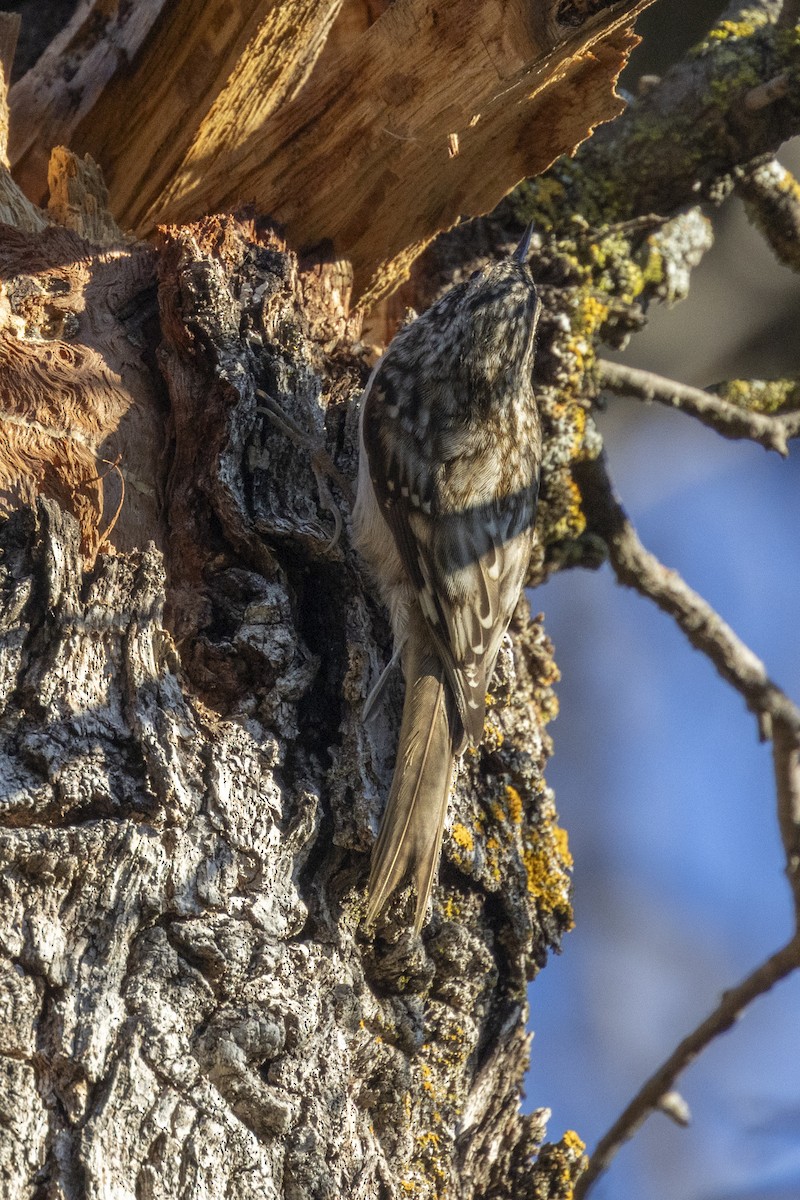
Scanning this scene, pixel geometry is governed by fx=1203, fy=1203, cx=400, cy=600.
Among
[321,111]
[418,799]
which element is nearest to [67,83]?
[321,111]

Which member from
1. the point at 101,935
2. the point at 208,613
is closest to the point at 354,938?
the point at 101,935

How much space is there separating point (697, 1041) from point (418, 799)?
0.95 meters

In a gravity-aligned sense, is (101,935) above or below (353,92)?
below

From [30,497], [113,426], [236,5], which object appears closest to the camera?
[30,497]

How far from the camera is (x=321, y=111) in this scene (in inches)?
90.2

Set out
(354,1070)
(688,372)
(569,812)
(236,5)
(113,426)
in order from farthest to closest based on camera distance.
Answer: (569,812) → (688,372) → (236,5) → (113,426) → (354,1070)

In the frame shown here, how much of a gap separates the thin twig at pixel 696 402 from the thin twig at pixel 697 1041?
1.17 meters

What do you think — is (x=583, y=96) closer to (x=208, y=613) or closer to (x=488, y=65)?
(x=488, y=65)

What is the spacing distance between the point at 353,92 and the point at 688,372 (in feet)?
6.19

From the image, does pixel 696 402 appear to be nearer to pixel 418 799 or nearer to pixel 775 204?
pixel 775 204

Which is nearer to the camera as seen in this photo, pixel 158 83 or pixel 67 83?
pixel 158 83

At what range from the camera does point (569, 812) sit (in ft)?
15.9

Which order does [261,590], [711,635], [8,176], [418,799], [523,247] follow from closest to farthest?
1. [418,799]
2. [261,590]
3. [8,176]
4. [523,247]
5. [711,635]

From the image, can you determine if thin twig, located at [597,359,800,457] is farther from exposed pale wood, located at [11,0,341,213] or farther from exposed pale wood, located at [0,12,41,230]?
exposed pale wood, located at [0,12,41,230]
